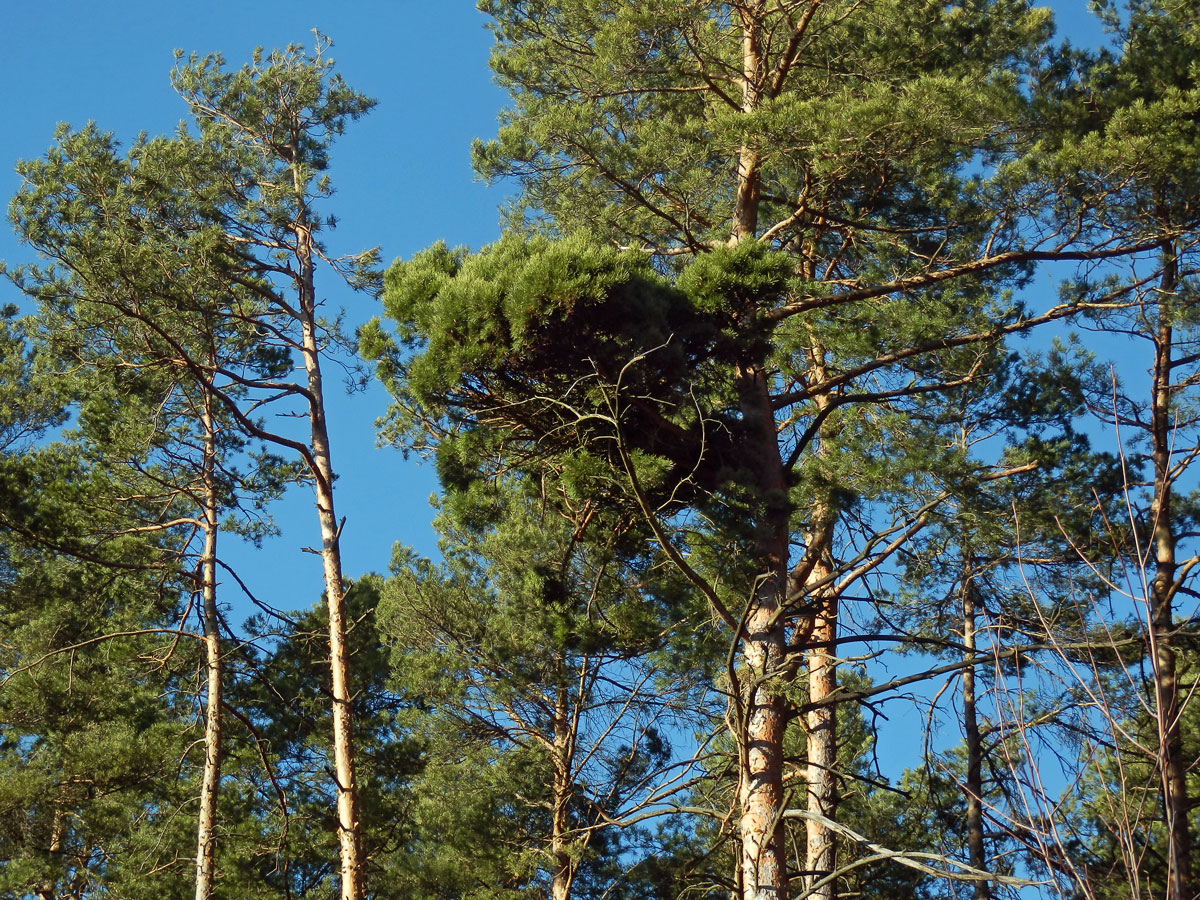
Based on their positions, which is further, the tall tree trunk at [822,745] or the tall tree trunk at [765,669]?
the tall tree trunk at [822,745]

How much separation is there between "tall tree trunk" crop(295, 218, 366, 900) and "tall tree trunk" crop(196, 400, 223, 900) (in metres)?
0.89

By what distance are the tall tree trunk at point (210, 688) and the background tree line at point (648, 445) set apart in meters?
0.05

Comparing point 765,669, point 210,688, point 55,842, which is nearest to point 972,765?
point 765,669

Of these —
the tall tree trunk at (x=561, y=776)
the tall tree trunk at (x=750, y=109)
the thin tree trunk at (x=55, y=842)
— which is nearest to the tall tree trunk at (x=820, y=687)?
the tall tree trunk at (x=750, y=109)

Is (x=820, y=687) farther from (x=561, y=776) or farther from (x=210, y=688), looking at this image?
(x=210, y=688)

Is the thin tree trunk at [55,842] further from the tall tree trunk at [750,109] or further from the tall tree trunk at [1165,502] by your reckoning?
the tall tree trunk at [1165,502]

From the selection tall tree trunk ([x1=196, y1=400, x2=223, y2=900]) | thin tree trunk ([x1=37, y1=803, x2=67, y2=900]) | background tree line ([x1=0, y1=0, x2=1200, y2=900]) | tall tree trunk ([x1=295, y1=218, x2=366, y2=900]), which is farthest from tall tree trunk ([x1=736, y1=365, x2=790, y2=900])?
thin tree trunk ([x1=37, y1=803, x2=67, y2=900])

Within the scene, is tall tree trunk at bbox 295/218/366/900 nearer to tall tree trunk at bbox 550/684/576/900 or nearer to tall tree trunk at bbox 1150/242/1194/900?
tall tree trunk at bbox 550/684/576/900

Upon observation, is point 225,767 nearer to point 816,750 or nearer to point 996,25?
point 816,750

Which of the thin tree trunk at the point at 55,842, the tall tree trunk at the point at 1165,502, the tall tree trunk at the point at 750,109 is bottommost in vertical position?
the thin tree trunk at the point at 55,842

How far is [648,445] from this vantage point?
6.90m

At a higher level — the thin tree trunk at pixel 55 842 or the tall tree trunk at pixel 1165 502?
the tall tree trunk at pixel 1165 502

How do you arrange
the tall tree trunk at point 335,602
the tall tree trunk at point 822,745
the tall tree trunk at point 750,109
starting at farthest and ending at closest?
the tall tree trunk at point 822,745 < the tall tree trunk at point 750,109 < the tall tree trunk at point 335,602

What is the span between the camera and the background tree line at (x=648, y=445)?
6598mm
